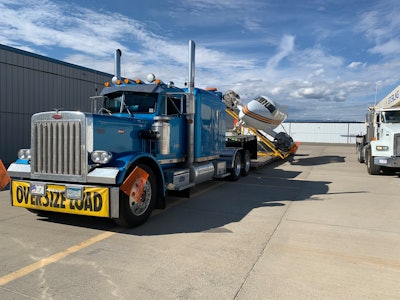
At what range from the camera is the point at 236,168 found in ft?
36.2

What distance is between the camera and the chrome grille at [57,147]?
524cm

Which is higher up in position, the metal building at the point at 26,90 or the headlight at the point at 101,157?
the metal building at the point at 26,90

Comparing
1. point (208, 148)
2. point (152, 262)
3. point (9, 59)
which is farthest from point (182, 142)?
point (9, 59)

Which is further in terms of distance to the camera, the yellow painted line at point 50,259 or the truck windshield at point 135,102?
the truck windshield at point 135,102

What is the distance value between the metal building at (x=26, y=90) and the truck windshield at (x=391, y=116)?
40.0 feet

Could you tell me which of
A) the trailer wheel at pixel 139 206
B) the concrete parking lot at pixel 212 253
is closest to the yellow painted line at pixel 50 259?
the concrete parking lot at pixel 212 253

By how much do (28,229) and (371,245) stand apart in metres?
5.29

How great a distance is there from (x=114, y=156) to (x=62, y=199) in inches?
40.8

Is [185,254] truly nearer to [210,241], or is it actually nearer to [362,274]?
[210,241]

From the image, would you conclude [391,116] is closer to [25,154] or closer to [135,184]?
[135,184]

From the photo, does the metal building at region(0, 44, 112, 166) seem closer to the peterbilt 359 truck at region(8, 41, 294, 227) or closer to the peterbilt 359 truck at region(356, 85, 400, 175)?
the peterbilt 359 truck at region(8, 41, 294, 227)

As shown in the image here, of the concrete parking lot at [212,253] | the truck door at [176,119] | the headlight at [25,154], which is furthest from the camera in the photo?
the truck door at [176,119]

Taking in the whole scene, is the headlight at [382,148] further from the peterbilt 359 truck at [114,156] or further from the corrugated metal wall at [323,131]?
the corrugated metal wall at [323,131]

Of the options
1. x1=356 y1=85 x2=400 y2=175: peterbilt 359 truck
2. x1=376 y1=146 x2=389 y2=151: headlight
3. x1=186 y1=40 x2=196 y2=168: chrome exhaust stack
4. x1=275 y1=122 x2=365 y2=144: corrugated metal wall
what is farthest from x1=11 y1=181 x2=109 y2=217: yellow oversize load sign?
x1=275 y1=122 x2=365 y2=144: corrugated metal wall
